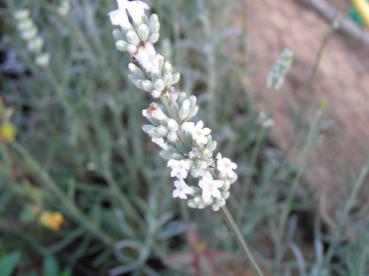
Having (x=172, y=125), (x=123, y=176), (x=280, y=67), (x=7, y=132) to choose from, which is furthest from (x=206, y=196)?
(x=123, y=176)

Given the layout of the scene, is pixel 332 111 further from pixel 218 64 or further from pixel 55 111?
pixel 55 111

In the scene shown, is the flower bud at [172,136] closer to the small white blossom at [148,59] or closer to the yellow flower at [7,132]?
the small white blossom at [148,59]

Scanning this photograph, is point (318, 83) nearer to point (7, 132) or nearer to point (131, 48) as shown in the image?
point (7, 132)

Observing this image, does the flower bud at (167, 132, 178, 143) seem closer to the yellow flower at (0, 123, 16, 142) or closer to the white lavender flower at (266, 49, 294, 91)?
the white lavender flower at (266, 49, 294, 91)

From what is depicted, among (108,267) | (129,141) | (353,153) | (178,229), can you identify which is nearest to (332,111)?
(353,153)

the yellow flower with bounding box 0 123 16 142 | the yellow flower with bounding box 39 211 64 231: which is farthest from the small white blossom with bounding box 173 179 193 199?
the yellow flower with bounding box 39 211 64 231

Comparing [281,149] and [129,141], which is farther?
[129,141]

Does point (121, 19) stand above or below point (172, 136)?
above

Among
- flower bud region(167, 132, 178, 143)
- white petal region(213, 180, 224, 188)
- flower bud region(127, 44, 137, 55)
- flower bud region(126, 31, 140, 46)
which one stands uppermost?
flower bud region(126, 31, 140, 46)
